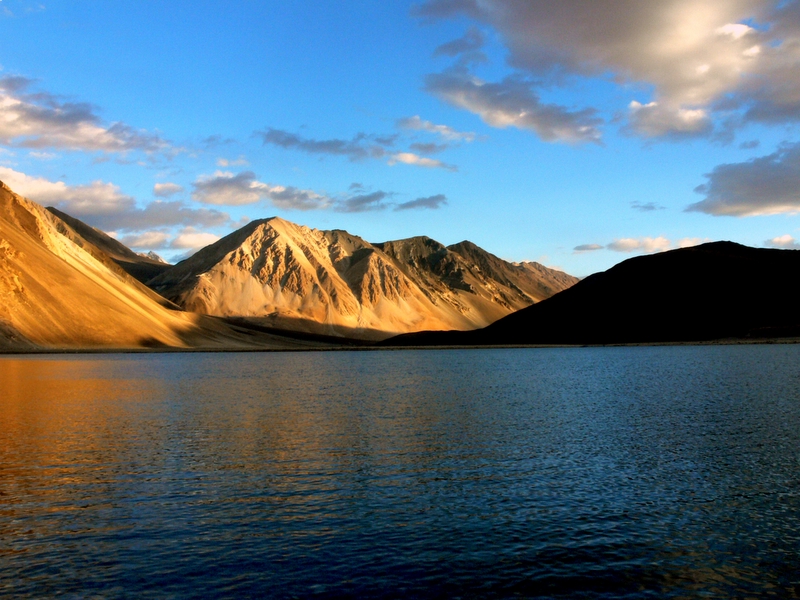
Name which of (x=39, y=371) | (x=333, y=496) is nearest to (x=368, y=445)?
(x=333, y=496)

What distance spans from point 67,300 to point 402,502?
13268cm

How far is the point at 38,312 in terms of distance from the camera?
5005 inches

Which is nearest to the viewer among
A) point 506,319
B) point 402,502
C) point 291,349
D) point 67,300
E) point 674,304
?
point 402,502

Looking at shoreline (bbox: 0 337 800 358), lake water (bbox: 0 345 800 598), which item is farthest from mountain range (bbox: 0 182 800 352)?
lake water (bbox: 0 345 800 598)

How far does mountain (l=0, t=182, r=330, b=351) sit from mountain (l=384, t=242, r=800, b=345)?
73.5 meters

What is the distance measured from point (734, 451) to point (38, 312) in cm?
12788

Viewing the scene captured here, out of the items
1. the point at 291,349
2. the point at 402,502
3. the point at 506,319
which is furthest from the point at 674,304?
the point at 402,502

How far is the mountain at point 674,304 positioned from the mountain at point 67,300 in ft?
241

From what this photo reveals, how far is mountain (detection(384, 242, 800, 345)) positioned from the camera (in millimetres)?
153125

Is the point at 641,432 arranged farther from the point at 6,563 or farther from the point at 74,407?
the point at 74,407

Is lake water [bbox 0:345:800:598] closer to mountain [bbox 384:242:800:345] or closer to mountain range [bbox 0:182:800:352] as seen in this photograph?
mountain range [bbox 0:182:800:352]

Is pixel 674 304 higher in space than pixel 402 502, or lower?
higher

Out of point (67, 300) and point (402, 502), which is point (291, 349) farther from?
point (402, 502)

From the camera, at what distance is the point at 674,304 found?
16488cm
